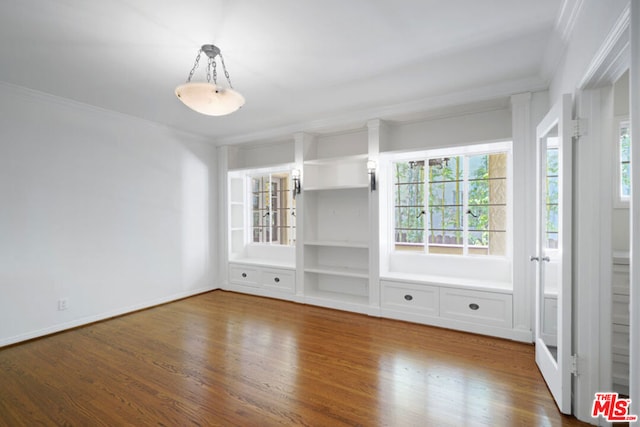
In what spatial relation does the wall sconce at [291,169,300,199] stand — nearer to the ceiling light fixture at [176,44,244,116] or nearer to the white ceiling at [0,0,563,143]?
the white ceiling at [0,0,563,143]

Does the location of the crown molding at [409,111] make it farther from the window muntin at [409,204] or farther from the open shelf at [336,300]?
the open shelf at [336,300]

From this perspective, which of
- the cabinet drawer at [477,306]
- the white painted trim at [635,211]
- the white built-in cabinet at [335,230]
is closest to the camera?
the white painted trim at [635,211]

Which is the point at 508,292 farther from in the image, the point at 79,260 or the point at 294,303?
the point at 79,260

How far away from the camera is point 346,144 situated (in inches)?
182

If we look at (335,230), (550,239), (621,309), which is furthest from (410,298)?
(621,309)

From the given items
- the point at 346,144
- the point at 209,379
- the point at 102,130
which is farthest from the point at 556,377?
the point at 102,130

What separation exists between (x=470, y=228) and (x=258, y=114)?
124 inches

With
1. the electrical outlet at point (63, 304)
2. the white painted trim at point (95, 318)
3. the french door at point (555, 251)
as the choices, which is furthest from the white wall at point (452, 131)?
the electrical outlet at point (63, 304)

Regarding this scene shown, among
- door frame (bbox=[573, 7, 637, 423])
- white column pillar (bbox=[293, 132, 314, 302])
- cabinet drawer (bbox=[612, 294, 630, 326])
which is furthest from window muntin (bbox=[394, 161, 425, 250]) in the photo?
door frame (bbox=[573, 7, 637, 423])

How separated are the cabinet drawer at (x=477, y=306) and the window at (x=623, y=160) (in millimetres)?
1354

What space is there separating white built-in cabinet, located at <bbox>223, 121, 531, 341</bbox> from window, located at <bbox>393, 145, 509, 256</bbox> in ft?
0.76

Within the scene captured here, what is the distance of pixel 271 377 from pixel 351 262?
7.62 feet

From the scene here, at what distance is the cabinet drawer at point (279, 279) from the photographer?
4746 millimetres

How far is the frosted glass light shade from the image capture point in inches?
92.8
